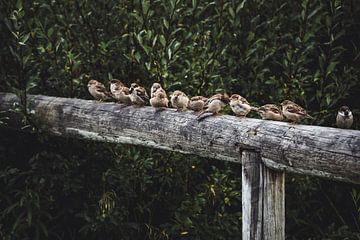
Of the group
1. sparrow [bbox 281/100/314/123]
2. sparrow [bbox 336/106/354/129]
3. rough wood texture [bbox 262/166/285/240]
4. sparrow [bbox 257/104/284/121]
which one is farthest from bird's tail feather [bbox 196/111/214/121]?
sparrow [bbox 336/106/354/129]

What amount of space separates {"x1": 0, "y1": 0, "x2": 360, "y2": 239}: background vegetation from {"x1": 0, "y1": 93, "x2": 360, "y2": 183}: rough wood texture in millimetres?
398

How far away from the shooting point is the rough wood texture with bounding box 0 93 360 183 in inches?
140

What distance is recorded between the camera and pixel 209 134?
4355 millimetres

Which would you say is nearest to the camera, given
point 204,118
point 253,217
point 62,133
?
point 253,217

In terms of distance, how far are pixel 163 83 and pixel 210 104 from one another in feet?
4.35

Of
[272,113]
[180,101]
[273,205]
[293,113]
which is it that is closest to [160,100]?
[180,101]

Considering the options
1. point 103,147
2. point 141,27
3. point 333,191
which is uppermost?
point 141,27

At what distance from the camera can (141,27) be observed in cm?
590

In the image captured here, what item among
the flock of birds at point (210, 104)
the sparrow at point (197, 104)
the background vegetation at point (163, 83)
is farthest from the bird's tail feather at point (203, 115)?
the background vegetation at point (163, 83)

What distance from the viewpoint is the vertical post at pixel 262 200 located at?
397 cm

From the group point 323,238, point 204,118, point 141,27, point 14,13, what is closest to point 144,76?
point 141,27

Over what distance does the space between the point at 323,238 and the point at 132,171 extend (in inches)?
70.8

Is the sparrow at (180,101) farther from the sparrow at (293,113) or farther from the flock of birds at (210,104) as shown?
the sparrow at (293,113)

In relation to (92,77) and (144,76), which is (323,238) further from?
(92,77)
